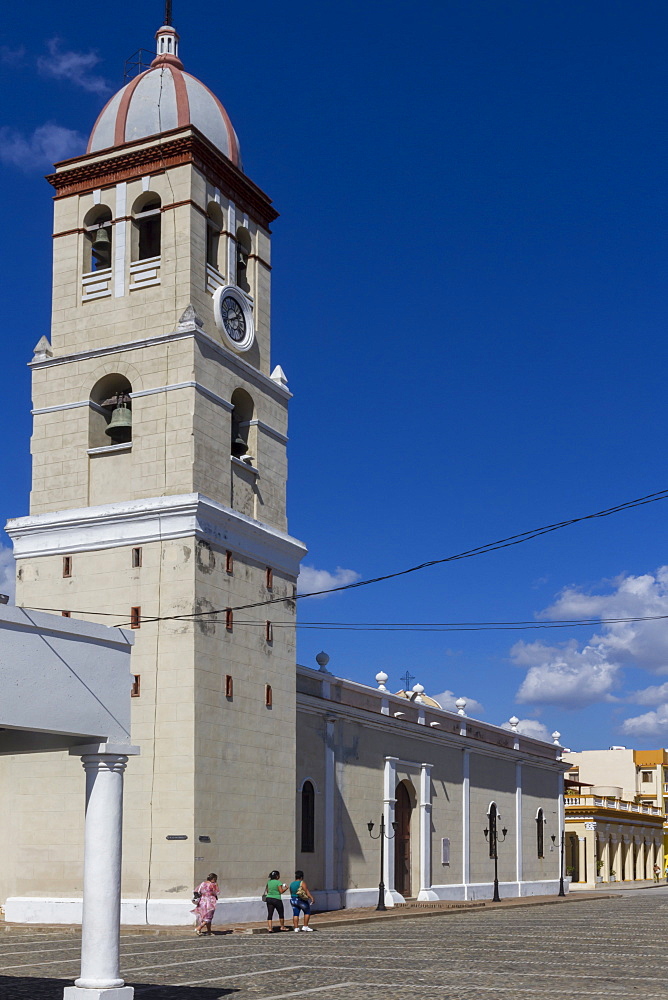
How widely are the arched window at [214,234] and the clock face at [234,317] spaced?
78 centimetres

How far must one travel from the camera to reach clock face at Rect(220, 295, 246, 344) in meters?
30.7

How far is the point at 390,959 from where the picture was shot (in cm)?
1977

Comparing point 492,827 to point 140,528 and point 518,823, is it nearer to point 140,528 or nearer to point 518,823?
point 518,823

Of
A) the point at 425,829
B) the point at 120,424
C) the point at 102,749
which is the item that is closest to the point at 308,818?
the point at 425,829

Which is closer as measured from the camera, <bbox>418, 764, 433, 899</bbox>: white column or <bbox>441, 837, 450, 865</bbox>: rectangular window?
<bbox>418, 764, 433, 899</bbox>: white column

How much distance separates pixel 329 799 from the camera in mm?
33531

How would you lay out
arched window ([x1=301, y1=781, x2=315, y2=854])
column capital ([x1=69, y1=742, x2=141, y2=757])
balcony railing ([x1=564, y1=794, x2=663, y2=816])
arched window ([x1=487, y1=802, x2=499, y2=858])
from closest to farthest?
1. column capital ([x1=69, y1=742, x2=141, y2=757])
2. arched window ([x1=301, y1=781, x2=315, y2=854])
3. arched window ([x1=487, y1=802, x2=499, y2=858])
4. balcony railing ([x1=564, y1=794, x2=663, y2=816])

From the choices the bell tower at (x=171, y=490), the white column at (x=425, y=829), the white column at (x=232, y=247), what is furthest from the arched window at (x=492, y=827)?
the white column at (x=232, y=247)

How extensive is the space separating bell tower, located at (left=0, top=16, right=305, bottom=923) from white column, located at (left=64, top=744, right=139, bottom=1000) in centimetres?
1218

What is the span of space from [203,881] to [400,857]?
13178mm

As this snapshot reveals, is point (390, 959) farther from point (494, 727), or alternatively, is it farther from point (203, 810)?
point (494, 727)

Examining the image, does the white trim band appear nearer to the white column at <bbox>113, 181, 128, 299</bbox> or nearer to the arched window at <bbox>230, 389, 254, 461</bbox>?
the arched window at <bbox>230, 389, 254, 461</bbox>

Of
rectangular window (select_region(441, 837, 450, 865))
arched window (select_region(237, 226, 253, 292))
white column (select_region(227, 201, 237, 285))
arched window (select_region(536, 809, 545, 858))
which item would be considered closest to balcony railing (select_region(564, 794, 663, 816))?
arched window (select_region(536, 809, 545, 858))

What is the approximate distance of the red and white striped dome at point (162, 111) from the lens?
31109 mm
